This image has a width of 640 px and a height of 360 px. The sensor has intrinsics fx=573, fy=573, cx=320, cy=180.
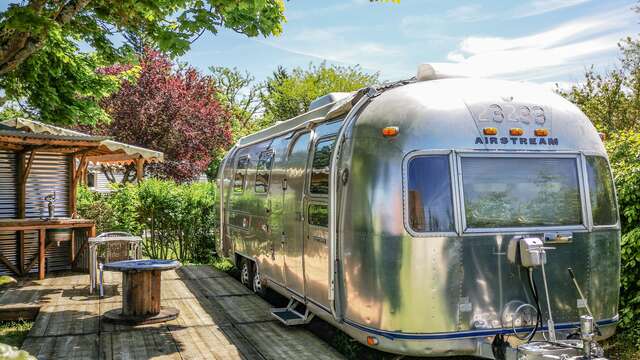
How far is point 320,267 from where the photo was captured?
20.6 ft

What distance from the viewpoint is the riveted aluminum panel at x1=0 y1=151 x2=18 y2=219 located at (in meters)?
11.7

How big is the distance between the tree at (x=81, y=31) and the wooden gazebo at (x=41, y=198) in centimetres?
76

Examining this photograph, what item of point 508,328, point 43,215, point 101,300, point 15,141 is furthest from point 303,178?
point 43,215

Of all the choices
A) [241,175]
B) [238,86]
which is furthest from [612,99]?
[238,86]

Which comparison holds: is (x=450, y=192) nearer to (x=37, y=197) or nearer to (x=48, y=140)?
(x=48, y=140)

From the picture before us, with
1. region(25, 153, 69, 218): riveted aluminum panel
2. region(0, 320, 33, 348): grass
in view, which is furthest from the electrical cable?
region(25, 153, 69, 218): riveted aluminum panel

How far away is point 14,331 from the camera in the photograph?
8203 millimetres

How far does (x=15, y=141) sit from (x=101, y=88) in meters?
2.19

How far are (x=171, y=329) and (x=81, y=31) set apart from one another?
5360 millimetres

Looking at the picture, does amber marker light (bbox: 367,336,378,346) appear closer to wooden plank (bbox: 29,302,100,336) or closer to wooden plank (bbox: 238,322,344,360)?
wooden plank (bbox: 238,322,344,360)

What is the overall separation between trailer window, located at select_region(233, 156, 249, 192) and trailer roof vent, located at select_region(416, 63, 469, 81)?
Answer: 15.6ft

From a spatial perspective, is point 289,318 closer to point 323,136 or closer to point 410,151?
point 323,136

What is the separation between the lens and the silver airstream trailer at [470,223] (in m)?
5.08

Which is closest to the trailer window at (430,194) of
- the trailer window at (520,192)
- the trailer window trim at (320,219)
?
the trailer window at (520,192)
